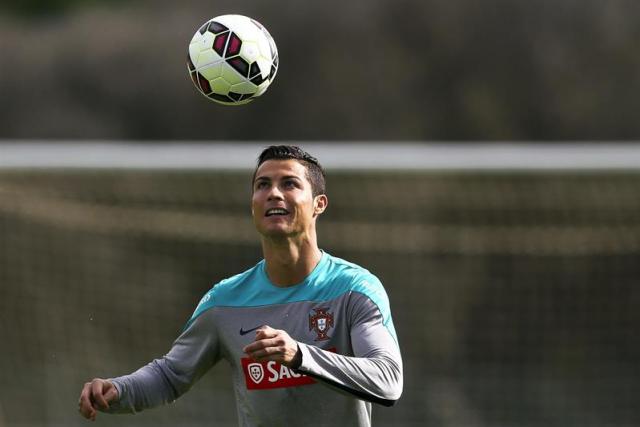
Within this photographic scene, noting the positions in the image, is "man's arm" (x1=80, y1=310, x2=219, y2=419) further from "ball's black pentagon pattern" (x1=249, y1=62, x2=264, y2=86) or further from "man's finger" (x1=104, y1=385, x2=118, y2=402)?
"ball's black pentagon pattern" (x1=249, y1=62, x2=264, y2=86)

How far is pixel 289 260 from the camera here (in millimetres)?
6465

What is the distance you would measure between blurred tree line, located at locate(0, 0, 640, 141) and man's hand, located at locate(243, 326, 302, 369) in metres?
12.0

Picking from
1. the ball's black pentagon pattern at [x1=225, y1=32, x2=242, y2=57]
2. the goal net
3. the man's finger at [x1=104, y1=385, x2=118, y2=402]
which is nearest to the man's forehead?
the ball's black pentagon pattern at [x1=225, y1=32, x2=242, y2=57]

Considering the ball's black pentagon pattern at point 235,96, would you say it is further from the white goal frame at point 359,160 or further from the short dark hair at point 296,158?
the white goal frame at point 359,160

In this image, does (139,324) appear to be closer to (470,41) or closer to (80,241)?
(80,241)

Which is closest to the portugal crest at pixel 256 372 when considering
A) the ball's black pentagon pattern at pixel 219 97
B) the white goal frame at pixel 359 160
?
the ball's black pentagon pattern at pixel 219 97

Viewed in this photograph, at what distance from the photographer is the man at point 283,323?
6.23m

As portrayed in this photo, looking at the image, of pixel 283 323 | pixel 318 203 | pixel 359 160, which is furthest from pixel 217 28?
pixel 359 160

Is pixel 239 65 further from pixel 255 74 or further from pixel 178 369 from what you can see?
pixel 178 369

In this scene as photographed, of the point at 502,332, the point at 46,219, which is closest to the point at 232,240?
Answer: the point at 46,219

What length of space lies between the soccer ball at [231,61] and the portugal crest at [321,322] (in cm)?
134

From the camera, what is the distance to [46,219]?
44.6 ft

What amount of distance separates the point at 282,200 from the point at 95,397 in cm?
121

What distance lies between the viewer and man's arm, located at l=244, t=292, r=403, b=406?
5.45 m
